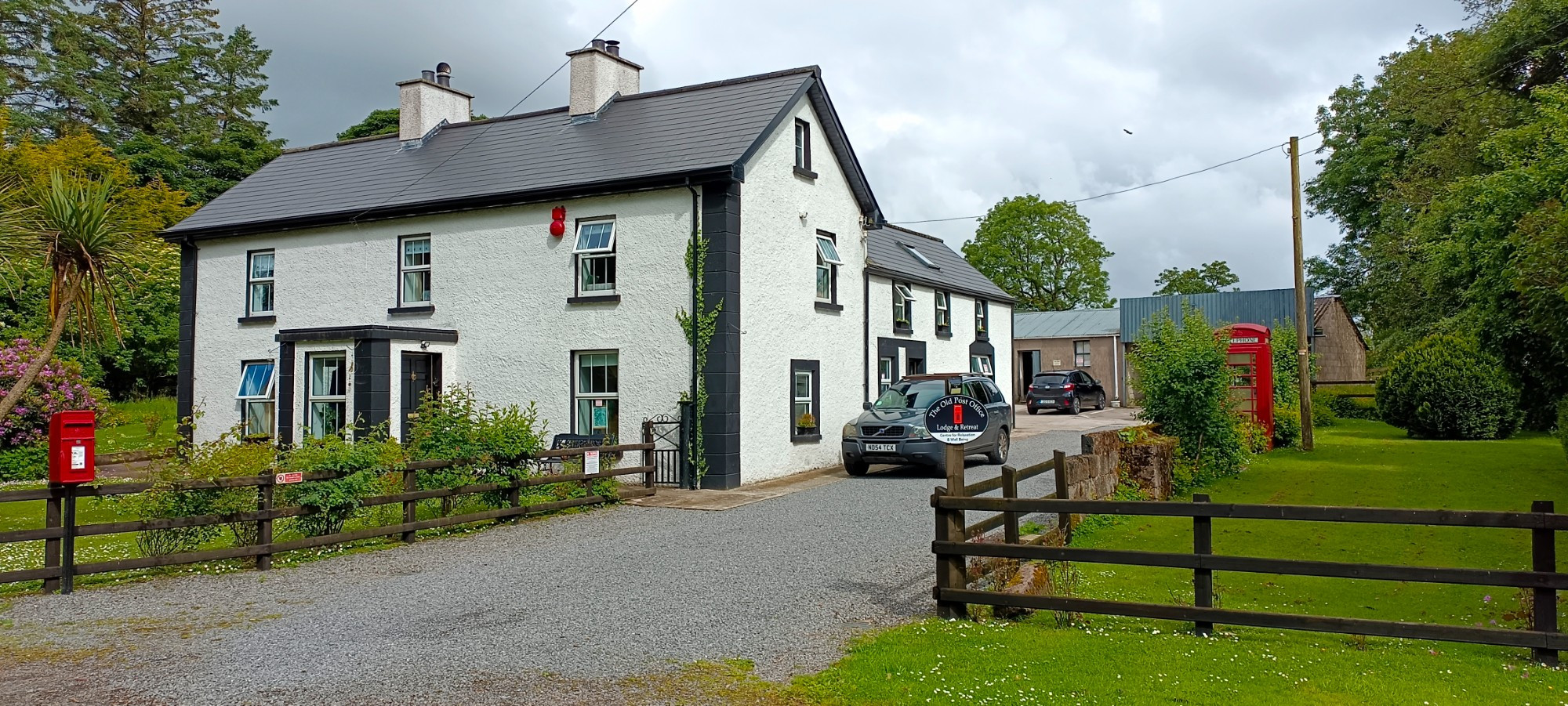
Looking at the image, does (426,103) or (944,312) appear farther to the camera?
(944,312)

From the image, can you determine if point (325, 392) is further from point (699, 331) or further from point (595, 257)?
point (699, 331)

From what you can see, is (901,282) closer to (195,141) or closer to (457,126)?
(457,126)

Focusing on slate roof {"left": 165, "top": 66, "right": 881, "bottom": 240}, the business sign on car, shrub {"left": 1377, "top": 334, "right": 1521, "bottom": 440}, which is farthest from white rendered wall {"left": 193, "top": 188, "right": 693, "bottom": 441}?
shrub {"left": 1377, "top": 334, "right": 1521, "bottom": 440}

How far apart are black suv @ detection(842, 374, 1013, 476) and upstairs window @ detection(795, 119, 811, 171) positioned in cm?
461

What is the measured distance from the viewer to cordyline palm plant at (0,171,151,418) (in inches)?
413

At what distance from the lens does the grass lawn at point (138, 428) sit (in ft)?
79.8

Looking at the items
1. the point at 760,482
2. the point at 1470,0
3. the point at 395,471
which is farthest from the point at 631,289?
the point at 1470,0

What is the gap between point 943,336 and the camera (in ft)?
92.8

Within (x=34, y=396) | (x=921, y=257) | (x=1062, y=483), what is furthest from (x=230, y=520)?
(x=921, y=257)

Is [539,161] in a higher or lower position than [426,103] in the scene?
lower

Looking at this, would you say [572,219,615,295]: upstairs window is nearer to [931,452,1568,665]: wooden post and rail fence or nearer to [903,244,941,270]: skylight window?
[931,452,1568,665]: wooden post and rail fence

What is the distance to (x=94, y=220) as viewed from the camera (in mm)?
10805

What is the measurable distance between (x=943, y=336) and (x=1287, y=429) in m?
9.01

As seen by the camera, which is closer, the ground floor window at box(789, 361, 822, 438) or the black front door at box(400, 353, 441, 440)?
the black front door at box(400, 353, 441, 440)
